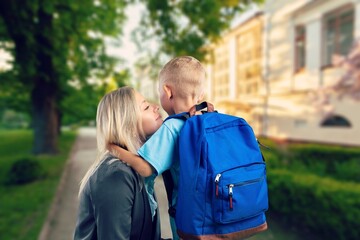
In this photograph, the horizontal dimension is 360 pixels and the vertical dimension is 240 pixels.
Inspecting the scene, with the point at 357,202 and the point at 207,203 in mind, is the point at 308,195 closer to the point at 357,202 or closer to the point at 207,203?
the point at 357,202

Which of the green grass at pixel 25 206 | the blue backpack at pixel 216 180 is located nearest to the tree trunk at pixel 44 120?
the green grass at pixel 25 206

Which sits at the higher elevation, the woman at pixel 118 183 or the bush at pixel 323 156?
the woman at pixel 118 183

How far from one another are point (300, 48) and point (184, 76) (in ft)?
62.7

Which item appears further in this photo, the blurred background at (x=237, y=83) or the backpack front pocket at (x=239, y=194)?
the blurred background at (x=237, y=83)

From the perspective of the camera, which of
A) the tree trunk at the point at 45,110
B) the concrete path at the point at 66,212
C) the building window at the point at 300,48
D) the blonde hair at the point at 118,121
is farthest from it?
the building window at the point at 300,48

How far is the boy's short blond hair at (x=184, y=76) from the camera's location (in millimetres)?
1730

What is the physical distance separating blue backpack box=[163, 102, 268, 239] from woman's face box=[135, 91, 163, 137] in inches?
5.7

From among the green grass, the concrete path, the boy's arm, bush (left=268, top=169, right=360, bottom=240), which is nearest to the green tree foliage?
the green grass

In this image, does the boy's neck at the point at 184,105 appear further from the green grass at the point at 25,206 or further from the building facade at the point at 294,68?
the building facade at the point at 294,68

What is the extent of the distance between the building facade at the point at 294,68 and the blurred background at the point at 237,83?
0.06 meters

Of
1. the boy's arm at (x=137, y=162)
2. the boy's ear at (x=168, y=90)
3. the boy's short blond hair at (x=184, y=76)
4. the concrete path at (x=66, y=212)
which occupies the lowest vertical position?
the concrete path at (x=66, y=212)

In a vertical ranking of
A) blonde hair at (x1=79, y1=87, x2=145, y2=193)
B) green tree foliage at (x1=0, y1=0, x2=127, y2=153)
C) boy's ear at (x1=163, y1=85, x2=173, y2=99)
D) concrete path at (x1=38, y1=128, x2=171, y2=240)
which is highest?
green tree foliage at (x1=0, y1=0, x2=127, y2=153)

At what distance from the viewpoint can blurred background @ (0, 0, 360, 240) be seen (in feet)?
21.0

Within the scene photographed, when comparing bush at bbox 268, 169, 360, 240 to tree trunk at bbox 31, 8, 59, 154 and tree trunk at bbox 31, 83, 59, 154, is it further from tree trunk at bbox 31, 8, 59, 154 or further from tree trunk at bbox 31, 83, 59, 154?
tree trunk at bbox 31, 83, 59, 154
